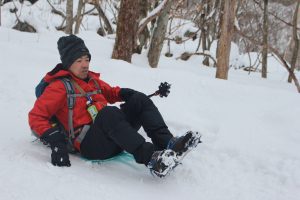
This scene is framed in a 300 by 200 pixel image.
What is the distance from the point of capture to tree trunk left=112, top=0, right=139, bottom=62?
5250 mm

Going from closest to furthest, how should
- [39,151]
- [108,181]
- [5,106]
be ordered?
[108,181] → [39,151] → [5,106]

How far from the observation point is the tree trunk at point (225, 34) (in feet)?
16.1

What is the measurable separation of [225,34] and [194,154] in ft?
7.91

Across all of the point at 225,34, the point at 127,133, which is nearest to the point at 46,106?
the point at 127,133

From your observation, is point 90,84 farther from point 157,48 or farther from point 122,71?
point 157,48

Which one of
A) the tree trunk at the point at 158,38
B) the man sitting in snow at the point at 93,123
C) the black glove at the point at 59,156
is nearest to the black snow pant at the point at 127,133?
the man sitting in snow at the point at 93,123

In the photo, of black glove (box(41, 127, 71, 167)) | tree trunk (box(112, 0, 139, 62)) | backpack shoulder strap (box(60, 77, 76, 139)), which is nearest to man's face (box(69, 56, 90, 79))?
backpack shoulder strap (box(60, 77, 76, 139))

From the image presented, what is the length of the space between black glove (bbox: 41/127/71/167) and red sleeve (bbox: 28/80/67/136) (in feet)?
0.16

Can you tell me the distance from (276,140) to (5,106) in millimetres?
2442

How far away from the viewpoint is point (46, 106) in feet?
8.75

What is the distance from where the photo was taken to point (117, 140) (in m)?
2.55

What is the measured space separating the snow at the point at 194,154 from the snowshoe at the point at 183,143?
255mm

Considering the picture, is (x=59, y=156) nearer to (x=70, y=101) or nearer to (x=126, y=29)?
(x=70, y=101)

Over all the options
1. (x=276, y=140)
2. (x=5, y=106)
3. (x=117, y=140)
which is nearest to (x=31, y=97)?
(x=5, y=106)
